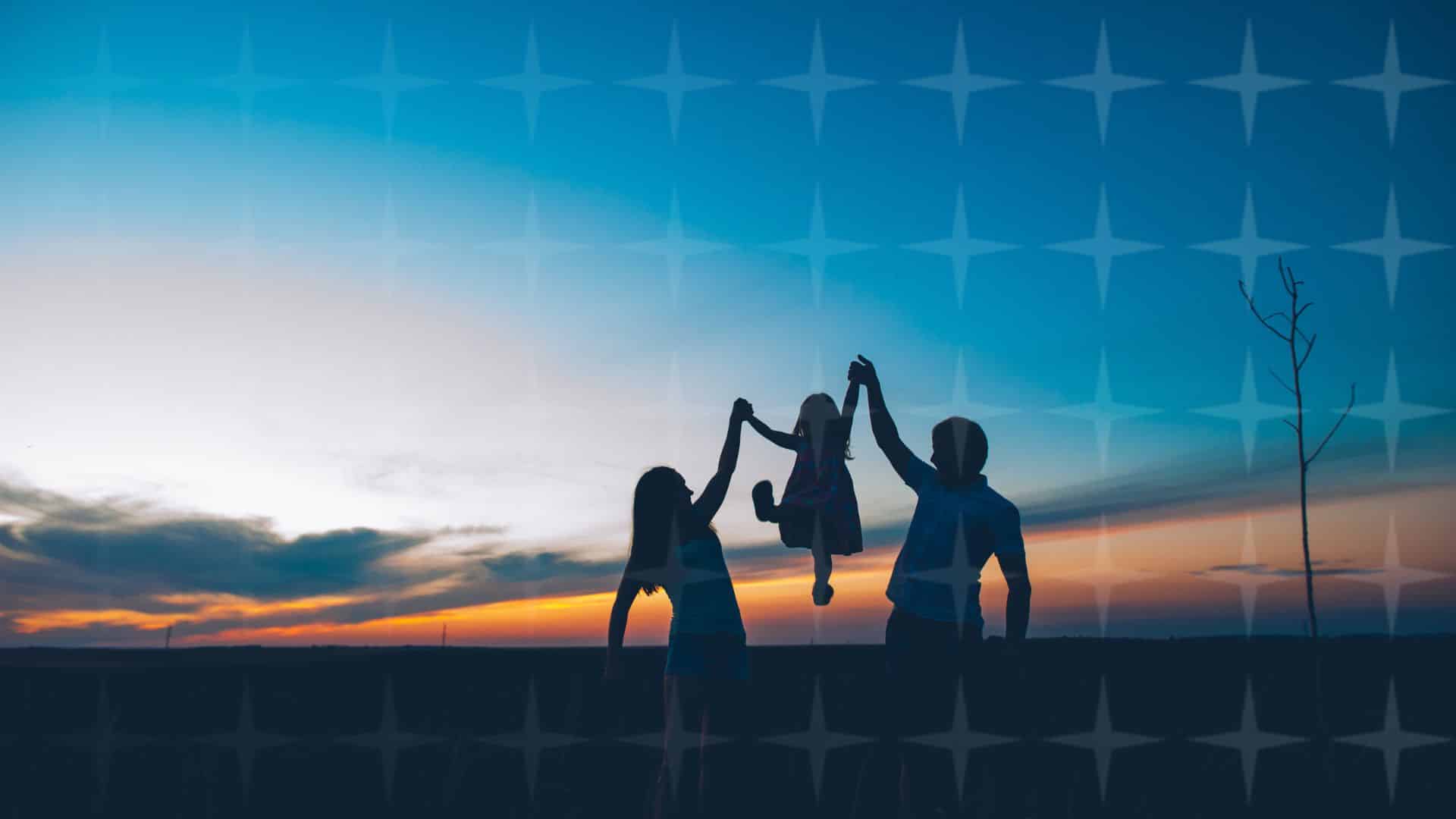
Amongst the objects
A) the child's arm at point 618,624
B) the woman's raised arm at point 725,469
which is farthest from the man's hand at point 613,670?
the woman's raised arm at point 725,469

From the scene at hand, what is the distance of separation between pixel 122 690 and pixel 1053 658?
14.2m

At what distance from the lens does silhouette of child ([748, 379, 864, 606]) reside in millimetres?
6586

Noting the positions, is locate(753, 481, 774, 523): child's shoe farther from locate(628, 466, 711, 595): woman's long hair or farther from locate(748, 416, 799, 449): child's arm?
locate(628, 466, 711, 595): woman's long hair

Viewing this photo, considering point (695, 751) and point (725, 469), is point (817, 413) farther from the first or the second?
point (695, 751)

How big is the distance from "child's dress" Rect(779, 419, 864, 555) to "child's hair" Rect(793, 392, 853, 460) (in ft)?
0.13

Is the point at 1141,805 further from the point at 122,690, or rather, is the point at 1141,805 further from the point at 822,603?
the point at 122,690

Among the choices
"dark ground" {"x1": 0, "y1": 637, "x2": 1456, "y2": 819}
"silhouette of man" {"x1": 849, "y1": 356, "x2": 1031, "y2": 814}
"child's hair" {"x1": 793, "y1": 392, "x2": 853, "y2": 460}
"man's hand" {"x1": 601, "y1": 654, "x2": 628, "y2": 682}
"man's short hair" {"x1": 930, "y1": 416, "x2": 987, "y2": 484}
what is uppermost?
"child's hair" {"x1": 793, "y1": 392, "x2": 853, "y2": 460}

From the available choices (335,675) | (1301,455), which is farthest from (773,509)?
(335,675)

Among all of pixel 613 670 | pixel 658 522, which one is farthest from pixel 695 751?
pixel 658 522

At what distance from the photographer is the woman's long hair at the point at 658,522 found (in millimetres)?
4902

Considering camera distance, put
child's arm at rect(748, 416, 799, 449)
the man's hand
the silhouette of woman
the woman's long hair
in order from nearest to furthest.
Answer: the silhouette of woman → the woman's long hair → the man's hand → child's arm at rect(748, 416, 799, 449)

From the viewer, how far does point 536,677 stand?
16406 millimetres

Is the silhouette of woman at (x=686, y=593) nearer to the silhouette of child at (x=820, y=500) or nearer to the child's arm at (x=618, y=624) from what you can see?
the child's arm at (x=618, y=624)

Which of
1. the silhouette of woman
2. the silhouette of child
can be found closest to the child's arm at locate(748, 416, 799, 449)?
the silhouette of child
